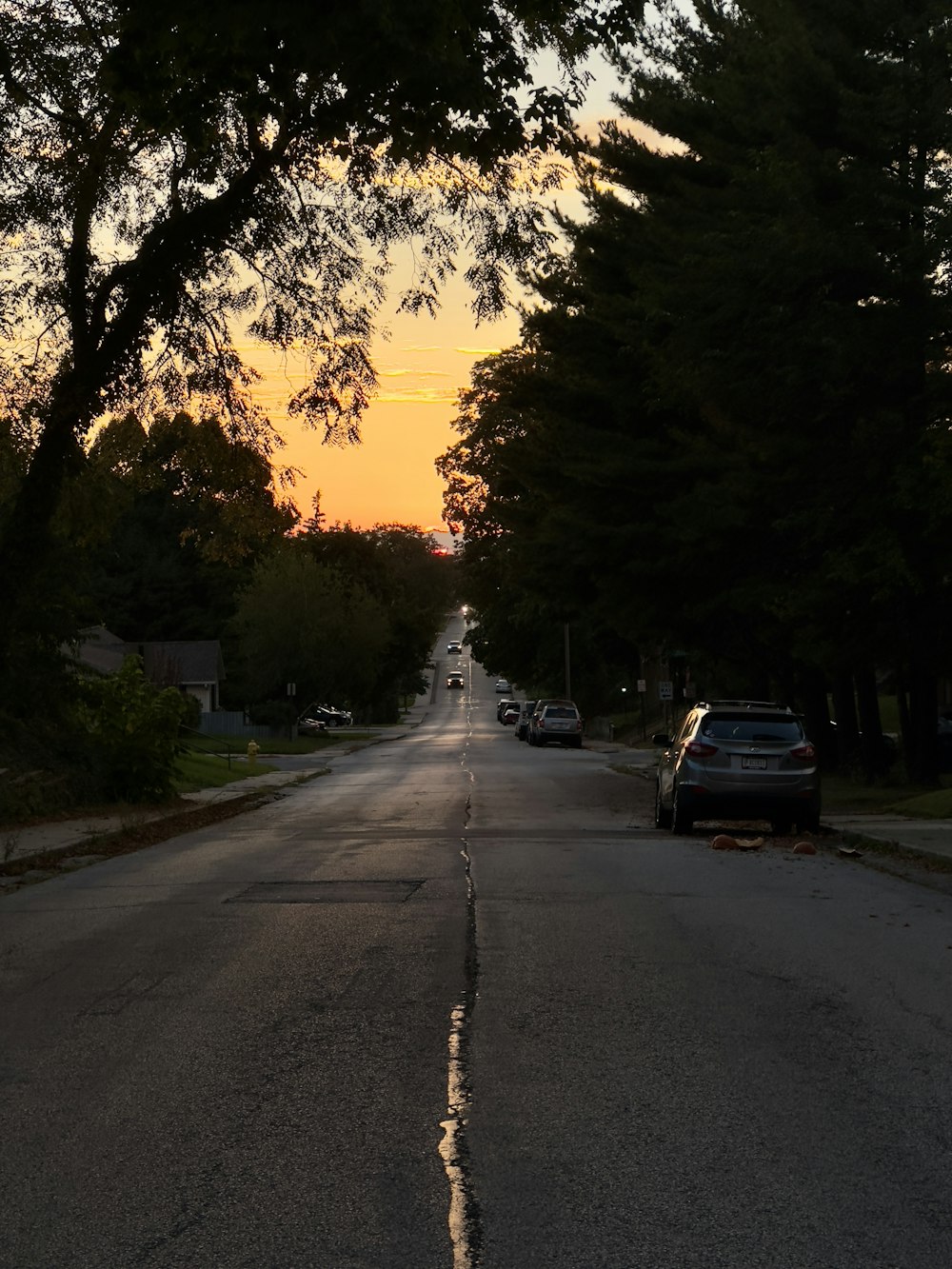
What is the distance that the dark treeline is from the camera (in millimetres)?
25266

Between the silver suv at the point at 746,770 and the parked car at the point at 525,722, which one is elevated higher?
the parked car at the point at 525,722

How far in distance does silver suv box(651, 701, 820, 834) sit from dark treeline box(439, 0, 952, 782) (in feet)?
Result: 17.3

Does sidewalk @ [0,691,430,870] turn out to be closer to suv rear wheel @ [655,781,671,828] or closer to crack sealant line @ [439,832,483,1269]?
suv rear wheel @ [655,781,671,828]

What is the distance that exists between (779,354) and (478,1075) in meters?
20.3

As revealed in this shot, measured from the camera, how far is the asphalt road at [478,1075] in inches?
199

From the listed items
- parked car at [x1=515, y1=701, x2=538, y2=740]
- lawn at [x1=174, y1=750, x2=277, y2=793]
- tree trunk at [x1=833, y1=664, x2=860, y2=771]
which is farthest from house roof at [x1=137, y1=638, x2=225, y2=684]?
tree trunk at [x1=833, y1=664, x2=860, y2=771]

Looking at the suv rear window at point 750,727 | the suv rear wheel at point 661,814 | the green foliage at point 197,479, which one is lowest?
the suv rear wheel at point 661,814

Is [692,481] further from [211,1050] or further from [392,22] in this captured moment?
[211,1050]

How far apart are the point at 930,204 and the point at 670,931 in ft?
55.7

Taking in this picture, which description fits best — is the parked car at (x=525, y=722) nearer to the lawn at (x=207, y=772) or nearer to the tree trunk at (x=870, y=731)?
the lawn at (x=207, y=772)

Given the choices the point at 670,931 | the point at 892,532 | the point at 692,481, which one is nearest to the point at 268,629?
the point at 692,481

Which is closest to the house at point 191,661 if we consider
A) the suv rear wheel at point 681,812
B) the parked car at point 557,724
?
the parked car at point 557,724

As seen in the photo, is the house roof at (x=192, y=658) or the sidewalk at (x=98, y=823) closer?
the sidewalk at (x=98, y=823)

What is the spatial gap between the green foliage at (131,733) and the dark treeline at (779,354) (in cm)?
1012
